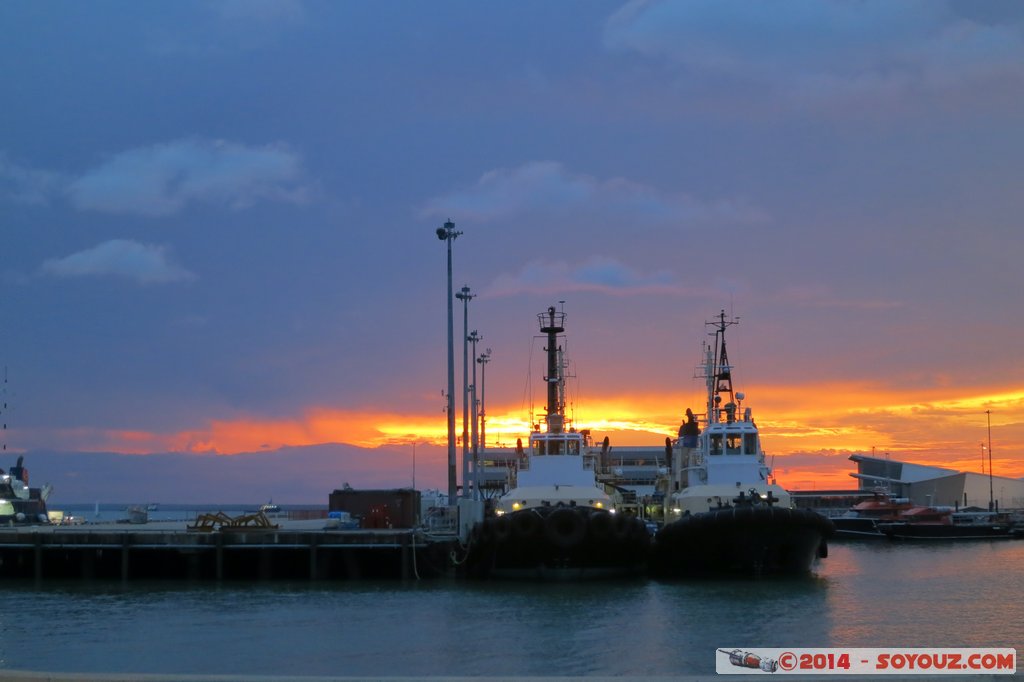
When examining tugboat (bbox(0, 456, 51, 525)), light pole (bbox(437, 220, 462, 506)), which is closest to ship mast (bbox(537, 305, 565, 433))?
light pole (bbox(437, 220, 462, 506))

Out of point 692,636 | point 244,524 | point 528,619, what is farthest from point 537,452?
point 692,636

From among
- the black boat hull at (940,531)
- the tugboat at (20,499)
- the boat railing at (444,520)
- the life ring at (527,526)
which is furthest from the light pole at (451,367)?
the black boat hull at (940,531)

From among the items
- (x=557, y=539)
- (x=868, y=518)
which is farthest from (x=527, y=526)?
(x=868, y=518)

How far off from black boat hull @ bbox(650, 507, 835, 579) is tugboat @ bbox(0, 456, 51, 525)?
4447 centimetres

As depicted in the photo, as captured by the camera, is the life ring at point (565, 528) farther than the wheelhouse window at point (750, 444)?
No

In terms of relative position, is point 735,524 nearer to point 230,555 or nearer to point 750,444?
point 750,444

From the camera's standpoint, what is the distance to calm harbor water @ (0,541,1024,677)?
27500 millimetres

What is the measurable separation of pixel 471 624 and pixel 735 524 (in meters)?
15.5

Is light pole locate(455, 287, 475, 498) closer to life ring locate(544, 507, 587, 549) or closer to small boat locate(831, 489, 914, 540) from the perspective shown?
life ring locate(544, 507, 587, 549)

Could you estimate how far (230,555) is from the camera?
48562 mm

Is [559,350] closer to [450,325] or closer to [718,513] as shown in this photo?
[450,325]

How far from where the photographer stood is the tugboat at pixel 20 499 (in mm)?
71688

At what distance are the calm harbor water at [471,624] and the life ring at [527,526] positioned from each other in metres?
2.01

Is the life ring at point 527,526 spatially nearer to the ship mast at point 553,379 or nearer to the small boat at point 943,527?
the ship mast at point 553,379
